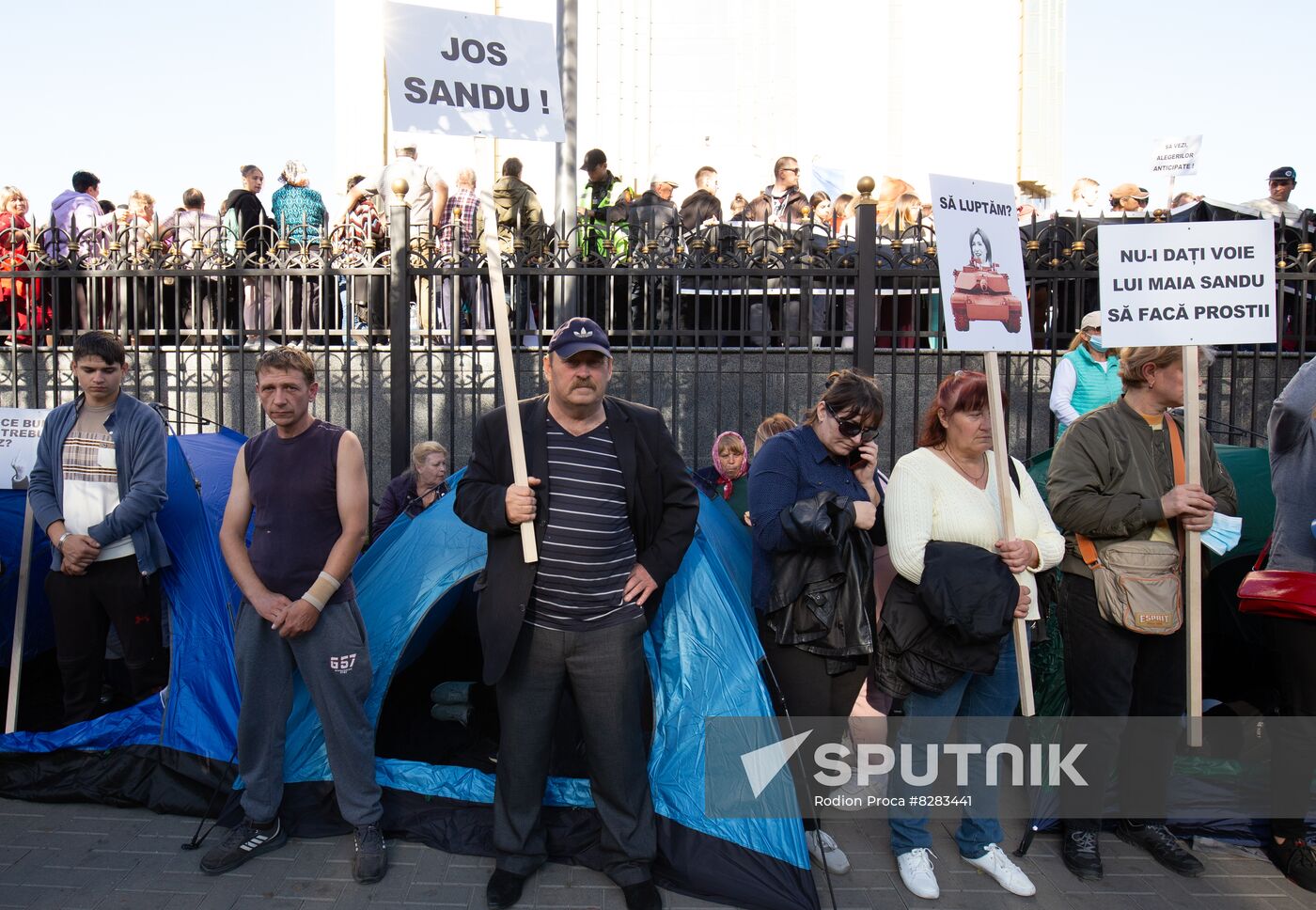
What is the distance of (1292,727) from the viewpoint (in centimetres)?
401

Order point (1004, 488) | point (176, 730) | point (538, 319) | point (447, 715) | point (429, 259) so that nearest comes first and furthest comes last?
point (1004, 488) < point (176, 730) < point (447, 715) < point (429, 259) < point (538, 319)

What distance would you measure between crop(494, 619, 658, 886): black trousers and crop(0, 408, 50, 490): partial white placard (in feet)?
9.11

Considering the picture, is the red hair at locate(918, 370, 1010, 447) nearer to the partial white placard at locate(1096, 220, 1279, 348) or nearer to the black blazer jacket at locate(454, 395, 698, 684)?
the partial white placard at locate(1096, 220, 1279, 348)

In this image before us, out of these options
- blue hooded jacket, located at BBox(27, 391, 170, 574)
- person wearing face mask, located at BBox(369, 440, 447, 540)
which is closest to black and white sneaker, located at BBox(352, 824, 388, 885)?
blue hooded jacket, located at BBox(27, 391, 170, 574)

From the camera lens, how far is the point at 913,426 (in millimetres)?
6859

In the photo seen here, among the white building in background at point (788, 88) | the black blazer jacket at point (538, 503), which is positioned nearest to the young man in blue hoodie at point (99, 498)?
the black blazer jacket at point (538, 503)

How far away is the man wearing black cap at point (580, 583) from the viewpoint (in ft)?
12.1

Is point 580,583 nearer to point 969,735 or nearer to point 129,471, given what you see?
point 969,735

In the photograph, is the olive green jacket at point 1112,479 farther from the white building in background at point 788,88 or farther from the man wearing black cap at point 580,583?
the white building in background at point 788,88

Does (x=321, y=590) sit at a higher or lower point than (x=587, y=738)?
higher

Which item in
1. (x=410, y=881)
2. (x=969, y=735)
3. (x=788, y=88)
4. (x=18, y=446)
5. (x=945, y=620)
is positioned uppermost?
(x=788, y=88)

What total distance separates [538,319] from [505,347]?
151 inches

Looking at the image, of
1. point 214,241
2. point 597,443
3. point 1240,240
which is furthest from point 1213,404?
point 214,241

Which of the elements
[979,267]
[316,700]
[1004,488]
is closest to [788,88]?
[979,267]
